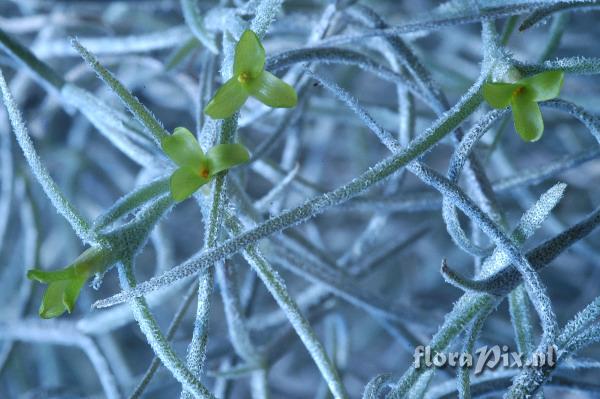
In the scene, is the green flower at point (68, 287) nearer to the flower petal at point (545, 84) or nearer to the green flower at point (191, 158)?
the green flower at point (191, 158)

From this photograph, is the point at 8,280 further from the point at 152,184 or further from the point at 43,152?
the point at 152,184

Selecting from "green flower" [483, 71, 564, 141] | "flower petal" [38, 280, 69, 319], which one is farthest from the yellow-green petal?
"flower petal" [38, 280, 69, 319]

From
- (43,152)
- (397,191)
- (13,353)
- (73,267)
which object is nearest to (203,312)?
(73,267)

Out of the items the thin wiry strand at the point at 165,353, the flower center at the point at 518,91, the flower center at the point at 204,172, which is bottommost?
the thin wiry strand at the point at 165,353

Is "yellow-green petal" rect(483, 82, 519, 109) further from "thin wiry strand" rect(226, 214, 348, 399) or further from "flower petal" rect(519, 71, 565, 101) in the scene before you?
"thin wiry strand" rect(226, 214, 348, 399)

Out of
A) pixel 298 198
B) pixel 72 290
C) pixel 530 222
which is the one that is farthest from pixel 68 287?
pixel 298 198

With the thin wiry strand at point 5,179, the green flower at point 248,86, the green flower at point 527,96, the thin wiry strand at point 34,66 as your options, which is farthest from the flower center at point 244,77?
the thin wiry strand at point 5,179
